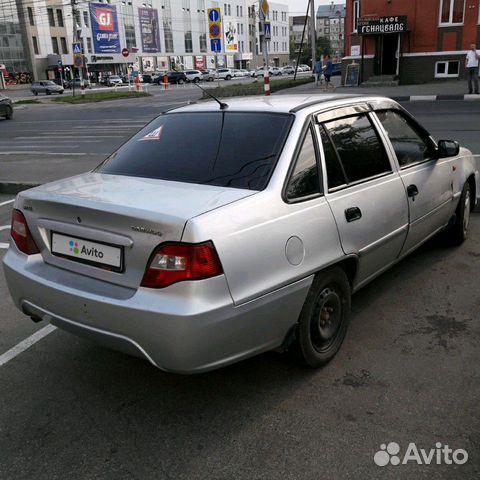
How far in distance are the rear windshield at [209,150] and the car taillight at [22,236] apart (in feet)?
2.26

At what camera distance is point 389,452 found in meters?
2.60

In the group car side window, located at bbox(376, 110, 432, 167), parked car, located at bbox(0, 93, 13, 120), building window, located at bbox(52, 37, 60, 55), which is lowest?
parked car, located at bbox(0, 93, 13, 120)

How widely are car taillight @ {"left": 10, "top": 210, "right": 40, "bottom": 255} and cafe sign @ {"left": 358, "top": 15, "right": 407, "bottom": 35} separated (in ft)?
86.4

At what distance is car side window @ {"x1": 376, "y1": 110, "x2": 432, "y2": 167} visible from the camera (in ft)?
13.6

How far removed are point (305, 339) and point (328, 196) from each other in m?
0.87

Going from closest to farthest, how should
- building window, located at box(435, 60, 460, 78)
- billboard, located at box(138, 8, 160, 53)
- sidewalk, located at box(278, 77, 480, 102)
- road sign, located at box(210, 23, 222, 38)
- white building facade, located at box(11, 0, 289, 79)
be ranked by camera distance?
road sign, located at box(210, 23, 222, 38) → sidewalk, located at box(278, 77, 480, 102) → building window, located at box(435, 60, 460, 78) → white building facade, located at box(11, 0, 289, 79) → billboard, located at box(138, 8, 160, 53)

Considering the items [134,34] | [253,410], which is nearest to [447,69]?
[253,410]

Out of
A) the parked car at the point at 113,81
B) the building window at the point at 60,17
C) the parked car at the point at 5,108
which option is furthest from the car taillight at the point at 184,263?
the building window at the point at 60,17

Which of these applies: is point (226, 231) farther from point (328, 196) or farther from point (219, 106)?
point (219, 106)

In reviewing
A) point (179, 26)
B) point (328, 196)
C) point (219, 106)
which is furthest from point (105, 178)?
point (179, 26)

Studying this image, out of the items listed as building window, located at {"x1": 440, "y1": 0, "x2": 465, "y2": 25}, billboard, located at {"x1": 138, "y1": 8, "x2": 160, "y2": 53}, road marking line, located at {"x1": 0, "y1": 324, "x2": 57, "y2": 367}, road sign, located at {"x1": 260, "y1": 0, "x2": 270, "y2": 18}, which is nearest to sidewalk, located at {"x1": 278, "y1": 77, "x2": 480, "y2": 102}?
building window, located at {"x1": 440, "y1": 0, "x2": 465, "y2": 25}

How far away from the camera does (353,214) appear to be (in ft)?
11.1

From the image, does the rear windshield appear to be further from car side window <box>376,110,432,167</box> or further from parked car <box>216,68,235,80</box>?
parked car <box>216,68,235,80</box>

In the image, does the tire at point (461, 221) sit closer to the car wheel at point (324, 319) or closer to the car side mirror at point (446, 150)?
the car side mirror at point (446, 150)
